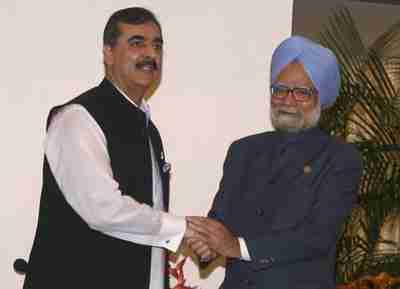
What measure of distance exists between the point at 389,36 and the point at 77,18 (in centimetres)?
173

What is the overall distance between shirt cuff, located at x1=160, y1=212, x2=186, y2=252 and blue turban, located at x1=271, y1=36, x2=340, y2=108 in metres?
0.64

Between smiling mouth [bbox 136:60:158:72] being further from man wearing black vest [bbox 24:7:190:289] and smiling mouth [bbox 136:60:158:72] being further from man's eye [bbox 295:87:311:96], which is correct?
man's eye [bbox 295:87:311:96]

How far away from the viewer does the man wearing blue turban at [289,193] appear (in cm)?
315

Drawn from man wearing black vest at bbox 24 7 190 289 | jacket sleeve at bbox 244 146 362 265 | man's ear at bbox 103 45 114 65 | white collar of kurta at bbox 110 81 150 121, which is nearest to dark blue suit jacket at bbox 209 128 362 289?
jacket sleeve at bbox 244 146 362 265

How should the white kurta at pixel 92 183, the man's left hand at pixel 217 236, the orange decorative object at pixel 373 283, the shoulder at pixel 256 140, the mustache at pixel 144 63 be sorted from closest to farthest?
the white kurta at pixel 92 183
the man's left hand at pixel 217 236
the mustache at pixel 144 63
the shoulder at pixel 256 140
the orange decorative object at pixel 373 283

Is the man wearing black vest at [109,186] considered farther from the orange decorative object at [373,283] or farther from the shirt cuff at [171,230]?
the orange decorative object at [373,283]

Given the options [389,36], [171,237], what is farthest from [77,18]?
[389,36]

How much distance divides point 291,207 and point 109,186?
2.12ft

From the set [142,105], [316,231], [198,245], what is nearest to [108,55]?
[142,105]

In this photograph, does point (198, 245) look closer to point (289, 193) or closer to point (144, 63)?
point (289, 193)

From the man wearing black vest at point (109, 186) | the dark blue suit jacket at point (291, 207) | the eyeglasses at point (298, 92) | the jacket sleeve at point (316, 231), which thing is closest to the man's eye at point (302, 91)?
the eyeglasses at point (298, 92)

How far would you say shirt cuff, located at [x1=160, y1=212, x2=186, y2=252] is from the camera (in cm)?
326

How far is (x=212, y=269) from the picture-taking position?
394cm

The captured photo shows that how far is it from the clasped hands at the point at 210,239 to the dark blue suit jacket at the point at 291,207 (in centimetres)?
6
